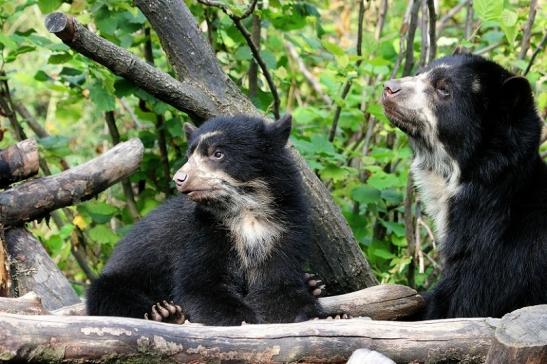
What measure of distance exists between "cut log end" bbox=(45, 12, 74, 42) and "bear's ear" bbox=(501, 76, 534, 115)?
2.32 m

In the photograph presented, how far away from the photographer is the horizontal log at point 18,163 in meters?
5.68

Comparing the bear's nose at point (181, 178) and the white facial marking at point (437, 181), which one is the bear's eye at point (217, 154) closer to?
the bear's nose at point (181, 178)

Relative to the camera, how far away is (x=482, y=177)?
16.5 feet

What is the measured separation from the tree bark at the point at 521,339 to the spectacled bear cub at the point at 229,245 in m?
1.51

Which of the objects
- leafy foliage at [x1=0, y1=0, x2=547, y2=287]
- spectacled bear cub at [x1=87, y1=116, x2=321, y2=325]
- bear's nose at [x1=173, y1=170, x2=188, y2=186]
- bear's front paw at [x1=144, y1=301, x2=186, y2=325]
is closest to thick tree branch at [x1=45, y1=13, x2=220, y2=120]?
spectacled bear cub at [x1=87, y1=116, x2=321, y2=325]

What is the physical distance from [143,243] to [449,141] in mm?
1844

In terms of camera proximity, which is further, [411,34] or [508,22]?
[411,34]

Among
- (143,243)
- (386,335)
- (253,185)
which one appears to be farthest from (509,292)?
(143,243)

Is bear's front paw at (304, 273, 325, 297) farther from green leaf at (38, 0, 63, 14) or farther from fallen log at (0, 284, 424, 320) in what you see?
green leaf at (38, 0, 63, 14)

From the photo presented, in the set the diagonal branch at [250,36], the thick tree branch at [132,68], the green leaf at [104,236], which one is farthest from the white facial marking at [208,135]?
the green leaf at [104,236]

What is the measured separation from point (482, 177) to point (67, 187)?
2550 millimetres

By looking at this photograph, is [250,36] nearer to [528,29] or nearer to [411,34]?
[411,34]

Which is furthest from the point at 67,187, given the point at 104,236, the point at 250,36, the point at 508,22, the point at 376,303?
the point at 508,22

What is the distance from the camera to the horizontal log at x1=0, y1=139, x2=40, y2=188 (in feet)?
18.6
